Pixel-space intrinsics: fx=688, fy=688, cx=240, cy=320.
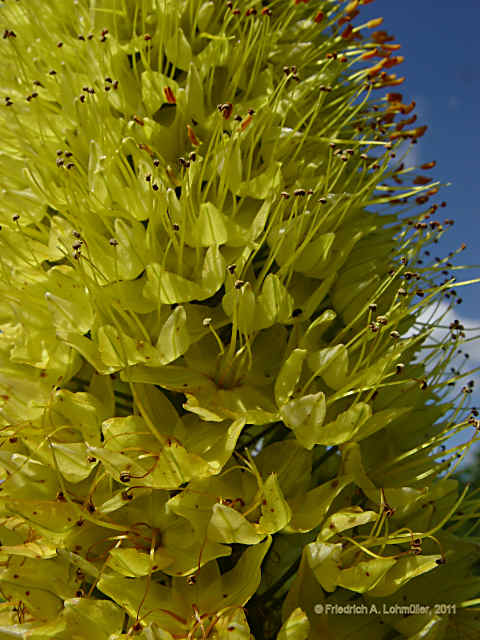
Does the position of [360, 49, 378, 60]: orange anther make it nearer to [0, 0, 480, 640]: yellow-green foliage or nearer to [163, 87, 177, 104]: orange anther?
[0, 0, 480, 640]: yellow-green foliage

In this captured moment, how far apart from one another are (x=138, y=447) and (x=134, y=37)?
5.45 feet

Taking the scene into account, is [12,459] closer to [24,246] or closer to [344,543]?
[24,246]

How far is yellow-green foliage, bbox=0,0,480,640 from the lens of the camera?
202 centimetres

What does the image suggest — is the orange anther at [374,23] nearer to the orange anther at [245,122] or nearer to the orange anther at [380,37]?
the orange anther at [380,37]

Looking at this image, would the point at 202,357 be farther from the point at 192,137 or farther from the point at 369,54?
the point at 369,54

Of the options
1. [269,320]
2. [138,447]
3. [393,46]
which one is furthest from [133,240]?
[393,46]

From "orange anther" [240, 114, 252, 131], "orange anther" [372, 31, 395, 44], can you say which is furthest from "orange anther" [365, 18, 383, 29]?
"orange anther" [240, 114, 252, 131]

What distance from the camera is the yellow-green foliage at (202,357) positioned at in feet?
6.62

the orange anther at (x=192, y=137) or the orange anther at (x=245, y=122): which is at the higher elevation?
the orange anther at (x=245, y=122)

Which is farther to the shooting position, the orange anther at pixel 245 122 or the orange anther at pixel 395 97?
the orange anther at pixel 395 97

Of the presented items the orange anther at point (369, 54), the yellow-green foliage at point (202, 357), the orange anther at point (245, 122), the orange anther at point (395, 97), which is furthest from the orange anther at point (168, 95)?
the orange anther at point (395, 97)

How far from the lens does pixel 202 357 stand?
91.2 inches

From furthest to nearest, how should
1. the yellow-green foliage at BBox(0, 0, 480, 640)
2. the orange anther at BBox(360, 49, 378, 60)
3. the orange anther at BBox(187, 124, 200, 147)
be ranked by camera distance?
the orange anther at BBox(360, 49, 378, 60)
the orange anther at BBox(187, 124, 200, 147)
the yellow-green foliage at BBox(0, 0, 480, 640)

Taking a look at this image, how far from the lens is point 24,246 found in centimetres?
263
